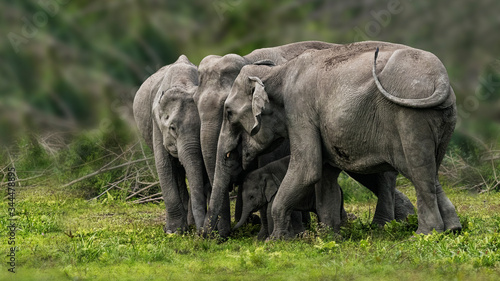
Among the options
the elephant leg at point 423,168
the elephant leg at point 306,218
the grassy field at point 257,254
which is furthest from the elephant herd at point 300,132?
the elephant leg at point 306,218

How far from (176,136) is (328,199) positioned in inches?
61.2

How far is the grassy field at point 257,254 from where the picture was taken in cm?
611

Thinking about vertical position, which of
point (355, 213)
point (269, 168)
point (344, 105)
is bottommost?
point (355, 213)

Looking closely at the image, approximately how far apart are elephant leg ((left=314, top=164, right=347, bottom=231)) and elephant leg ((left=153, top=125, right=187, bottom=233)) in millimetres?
1526

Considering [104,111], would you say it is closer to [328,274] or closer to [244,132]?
[244,132]

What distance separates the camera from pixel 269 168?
8.32m

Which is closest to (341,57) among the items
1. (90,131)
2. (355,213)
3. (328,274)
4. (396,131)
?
(396,131)

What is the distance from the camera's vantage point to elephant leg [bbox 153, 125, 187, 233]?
905 cm

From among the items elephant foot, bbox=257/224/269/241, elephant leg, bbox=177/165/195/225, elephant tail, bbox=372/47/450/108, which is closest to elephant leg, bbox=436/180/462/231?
elephant tail, bbox=372/47/450/108

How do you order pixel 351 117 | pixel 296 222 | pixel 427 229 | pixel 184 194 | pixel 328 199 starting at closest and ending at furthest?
pixel 427 229, pixel 351 117, pixel 328 199, pixel 296 222, pixel 184 194

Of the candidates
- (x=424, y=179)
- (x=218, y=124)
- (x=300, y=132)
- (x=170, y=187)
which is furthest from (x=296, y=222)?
(x=424, y=179)

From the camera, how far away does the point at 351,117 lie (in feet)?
24.0

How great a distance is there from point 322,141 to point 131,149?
220 inches

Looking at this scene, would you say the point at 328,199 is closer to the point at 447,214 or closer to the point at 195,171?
the point at 447,214
